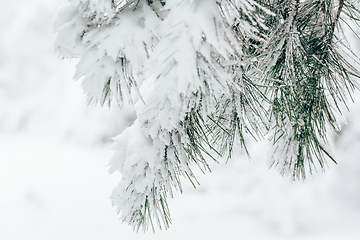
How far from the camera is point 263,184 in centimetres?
310

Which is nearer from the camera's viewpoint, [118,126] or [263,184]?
[263,184]

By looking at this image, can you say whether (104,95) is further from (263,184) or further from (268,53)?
(263,184)

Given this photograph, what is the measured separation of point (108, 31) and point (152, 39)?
0.20 feet

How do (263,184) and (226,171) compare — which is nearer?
(263,184)

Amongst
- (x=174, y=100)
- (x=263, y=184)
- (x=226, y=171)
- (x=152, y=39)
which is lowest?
(x=174, y=100)

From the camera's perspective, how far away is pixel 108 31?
35 cm

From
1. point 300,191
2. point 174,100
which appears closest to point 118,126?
point 300,191

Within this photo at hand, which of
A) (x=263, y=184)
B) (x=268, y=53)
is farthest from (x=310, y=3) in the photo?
(x=263, y=184)

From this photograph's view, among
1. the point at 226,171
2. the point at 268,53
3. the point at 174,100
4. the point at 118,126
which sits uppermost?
the point at 118,126

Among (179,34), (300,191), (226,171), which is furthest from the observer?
(226,171)

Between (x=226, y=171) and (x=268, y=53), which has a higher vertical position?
(x=226, y=171)

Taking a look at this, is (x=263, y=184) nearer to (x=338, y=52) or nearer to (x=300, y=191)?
(x=300, y=191)

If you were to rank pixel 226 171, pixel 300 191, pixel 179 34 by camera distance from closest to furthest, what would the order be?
pixel 179 34
pixel 300 191
pixel 226 171

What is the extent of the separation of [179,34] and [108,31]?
0.37 ft
